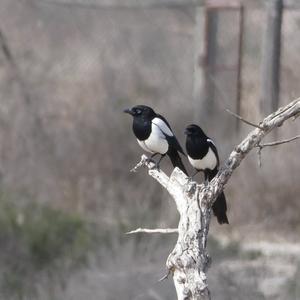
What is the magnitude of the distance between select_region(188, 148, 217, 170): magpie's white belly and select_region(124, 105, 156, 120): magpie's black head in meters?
0.53

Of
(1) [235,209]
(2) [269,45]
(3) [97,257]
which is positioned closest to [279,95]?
(2) [269,45]

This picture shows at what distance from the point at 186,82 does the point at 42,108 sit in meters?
1.83

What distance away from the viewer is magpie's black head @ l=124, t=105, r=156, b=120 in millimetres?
6419

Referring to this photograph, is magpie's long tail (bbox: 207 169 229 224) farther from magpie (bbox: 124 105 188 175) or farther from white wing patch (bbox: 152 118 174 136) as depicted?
white wing patch (bbox: 152 118 174 136)

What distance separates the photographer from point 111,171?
499 inches

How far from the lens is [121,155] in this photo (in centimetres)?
1262

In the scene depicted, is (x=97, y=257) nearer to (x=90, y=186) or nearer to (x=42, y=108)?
(x=90, y=186)

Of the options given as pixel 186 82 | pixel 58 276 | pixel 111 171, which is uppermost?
pixel 186 82

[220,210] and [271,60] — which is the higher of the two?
[271,60]

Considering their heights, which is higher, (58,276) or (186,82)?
(186,82)

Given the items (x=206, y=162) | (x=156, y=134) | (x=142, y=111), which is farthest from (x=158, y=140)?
(x=206, y=162)

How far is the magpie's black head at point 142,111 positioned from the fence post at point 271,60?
12.8 ft

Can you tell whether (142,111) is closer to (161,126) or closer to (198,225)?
(161,126)

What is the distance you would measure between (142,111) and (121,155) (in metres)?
6.10
